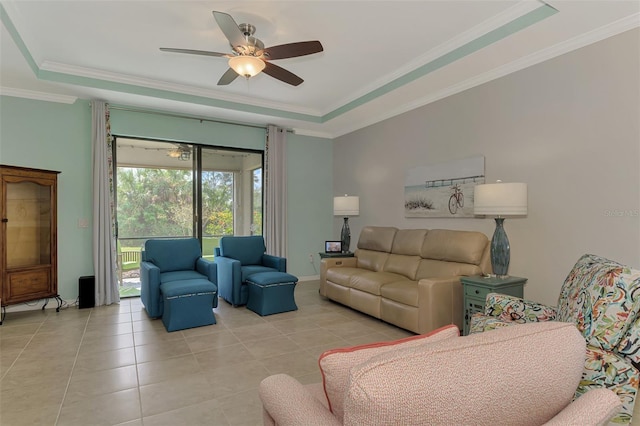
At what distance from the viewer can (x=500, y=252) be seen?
3.22m

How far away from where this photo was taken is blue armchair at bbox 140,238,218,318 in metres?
3.98

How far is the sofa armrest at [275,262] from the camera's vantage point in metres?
4.82

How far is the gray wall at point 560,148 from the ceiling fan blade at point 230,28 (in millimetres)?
2754

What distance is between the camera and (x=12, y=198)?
403 centimetres

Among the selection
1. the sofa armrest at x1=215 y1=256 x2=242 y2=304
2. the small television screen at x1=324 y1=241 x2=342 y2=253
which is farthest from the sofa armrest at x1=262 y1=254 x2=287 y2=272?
the small television screen at x1=324 y1=241 x2=342 y2=253

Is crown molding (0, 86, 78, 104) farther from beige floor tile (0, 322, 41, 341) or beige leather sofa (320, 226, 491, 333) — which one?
beige leather sofa (320, 226, 491, 333)

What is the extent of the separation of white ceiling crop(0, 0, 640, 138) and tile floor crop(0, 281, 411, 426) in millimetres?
2839

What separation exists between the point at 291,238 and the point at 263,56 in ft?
12.5

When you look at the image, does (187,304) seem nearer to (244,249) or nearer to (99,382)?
(99,382)

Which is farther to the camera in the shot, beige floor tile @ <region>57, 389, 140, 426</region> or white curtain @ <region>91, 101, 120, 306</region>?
white curtain @ <region>91, 101, 120, 306</region>

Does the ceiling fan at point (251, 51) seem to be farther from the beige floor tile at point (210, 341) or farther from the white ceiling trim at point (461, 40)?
the beige floor tile at point (210, 341)

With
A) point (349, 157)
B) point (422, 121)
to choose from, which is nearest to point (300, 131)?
point (349, 157)

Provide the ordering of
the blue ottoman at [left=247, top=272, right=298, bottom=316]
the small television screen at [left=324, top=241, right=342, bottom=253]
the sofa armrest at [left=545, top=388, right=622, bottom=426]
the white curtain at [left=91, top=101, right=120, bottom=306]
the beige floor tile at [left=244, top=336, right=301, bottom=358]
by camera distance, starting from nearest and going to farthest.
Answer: the sofa armrest at [left=545, top=388, right=622, bottom=426] < the beige floor tile at [left=244, top=336, right=301, bottom=358] < the blue ottoman at [left=247, top=272, right=298, bottom=316] < the white curtain at [left=91, top=101, right=120, bottom=306] < the small television screen at [left=324, top=241, right=342, bottom=253]

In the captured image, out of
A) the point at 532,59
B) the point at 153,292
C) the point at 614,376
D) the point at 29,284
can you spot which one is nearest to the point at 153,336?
the point at 153,292
